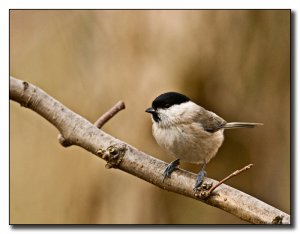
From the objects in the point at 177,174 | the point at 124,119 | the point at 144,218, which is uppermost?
the point at 124,119

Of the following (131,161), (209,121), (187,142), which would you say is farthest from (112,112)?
(209,121)

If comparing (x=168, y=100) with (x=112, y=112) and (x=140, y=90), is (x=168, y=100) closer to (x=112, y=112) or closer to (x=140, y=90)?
(x=112, y=112)

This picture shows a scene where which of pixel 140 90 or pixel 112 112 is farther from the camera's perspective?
pixel 140 90

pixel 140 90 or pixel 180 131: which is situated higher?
pixel 140 90

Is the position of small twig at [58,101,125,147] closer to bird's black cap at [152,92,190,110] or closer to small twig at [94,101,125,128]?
small twig at [94,101,125,128]
